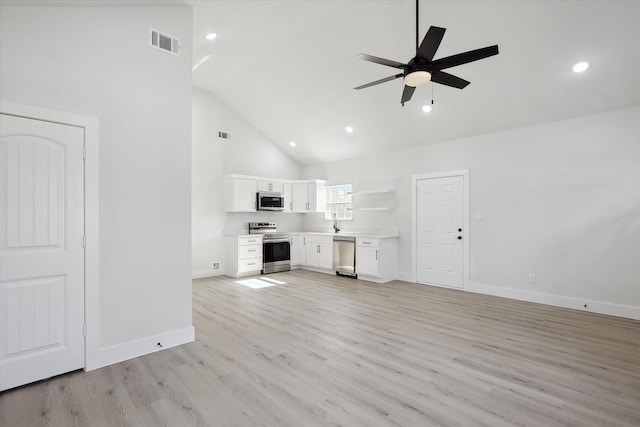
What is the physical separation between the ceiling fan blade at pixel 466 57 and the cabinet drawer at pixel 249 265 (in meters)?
5.21

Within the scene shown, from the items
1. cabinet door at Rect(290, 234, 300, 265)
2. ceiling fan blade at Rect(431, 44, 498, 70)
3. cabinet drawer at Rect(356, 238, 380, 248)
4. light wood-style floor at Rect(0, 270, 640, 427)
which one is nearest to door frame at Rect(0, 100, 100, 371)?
light wood-style floor at Rect(0, 270, 640, 427)

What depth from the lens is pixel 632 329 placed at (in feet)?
12.1

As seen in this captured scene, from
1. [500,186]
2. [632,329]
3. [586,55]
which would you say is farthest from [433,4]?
[632,329]

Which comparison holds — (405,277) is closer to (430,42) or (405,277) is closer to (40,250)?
(430,42)

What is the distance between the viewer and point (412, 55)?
4.45 m

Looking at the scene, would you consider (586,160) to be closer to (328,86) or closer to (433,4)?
(433,4)

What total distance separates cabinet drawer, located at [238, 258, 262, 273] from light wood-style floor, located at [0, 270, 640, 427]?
2409mm

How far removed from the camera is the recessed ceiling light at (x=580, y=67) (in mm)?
3809

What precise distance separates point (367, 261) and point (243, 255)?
8.48 ft

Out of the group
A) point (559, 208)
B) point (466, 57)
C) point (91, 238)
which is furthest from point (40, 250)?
point (559, 208)

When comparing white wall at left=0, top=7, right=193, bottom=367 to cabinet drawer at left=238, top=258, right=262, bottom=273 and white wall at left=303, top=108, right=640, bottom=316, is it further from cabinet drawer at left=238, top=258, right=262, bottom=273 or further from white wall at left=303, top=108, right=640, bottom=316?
white wall at left=303, top=108, right=640, bottom=316

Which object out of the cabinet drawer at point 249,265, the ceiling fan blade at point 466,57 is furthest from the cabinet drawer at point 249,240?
the ceiling fan blade at point 466,57

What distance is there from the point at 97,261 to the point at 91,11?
2163 mm

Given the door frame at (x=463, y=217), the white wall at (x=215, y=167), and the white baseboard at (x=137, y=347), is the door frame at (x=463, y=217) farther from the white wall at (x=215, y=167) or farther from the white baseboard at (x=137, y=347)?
the white baseboard at (x=137, y=347)
